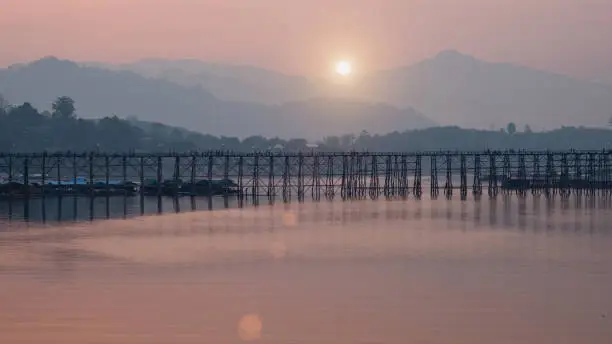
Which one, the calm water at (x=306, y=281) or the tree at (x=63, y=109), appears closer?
the calm water at (x=306, y=281)

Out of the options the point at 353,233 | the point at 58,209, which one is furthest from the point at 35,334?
the point at 58,209

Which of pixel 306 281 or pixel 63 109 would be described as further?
pixel 63 109

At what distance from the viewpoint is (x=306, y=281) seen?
98.9 feet

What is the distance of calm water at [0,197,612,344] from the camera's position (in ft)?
76.6

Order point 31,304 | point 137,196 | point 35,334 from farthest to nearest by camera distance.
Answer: point 137,196
point 31,304
point 35,334

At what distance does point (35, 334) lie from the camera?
2284 cm

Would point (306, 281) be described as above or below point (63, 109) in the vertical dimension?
below

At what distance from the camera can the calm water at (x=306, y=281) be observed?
23.3 m

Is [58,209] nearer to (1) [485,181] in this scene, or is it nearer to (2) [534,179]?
(2) [534,179]

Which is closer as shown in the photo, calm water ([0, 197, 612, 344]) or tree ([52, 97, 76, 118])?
calm water ([0, 197, 612, 344])

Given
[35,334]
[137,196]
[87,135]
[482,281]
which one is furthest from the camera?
[87,135]

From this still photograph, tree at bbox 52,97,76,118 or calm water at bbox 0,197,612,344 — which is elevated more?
tree at bbox 52,97,76,118

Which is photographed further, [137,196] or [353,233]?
[137,196]

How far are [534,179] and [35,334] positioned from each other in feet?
201
